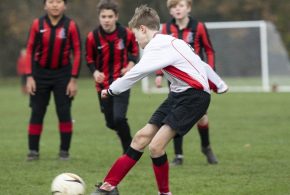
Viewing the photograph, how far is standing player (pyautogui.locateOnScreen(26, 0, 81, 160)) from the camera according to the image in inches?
356

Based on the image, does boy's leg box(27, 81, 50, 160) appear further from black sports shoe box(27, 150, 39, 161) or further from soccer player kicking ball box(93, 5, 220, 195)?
soccer player kicking ball box(93, 5, 220, 195)

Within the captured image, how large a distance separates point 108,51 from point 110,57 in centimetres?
7

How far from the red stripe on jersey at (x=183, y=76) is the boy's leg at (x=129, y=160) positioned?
0.48m

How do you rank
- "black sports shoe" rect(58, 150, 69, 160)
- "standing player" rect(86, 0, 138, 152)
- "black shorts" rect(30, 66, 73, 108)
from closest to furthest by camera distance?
"standing player" rect(86, 0, 138, 152)
"black shorts" rect(30, 66, 73, 108)
"black sports shoe" rect(58, 150, 69, 160)

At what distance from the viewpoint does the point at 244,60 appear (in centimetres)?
2498

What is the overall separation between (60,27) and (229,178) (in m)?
2.86

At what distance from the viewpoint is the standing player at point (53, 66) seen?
29.7ft

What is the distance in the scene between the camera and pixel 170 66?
629 centimetres

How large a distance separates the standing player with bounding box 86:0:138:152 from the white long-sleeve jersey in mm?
2363

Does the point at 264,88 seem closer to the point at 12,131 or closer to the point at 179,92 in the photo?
the point at 12,131

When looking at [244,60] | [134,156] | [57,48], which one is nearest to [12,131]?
[57,48]

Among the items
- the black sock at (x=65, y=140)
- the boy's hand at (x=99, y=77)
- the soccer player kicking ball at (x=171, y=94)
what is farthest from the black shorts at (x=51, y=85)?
the soccer player kicking ball at (x=171, y=94)

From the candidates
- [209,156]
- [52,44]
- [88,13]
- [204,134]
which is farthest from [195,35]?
[88,13]

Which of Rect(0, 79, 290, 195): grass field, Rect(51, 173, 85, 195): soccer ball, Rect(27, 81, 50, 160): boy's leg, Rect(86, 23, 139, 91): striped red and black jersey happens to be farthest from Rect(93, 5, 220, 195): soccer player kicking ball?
Rect(27, 81, 50, 160): boy's leg
